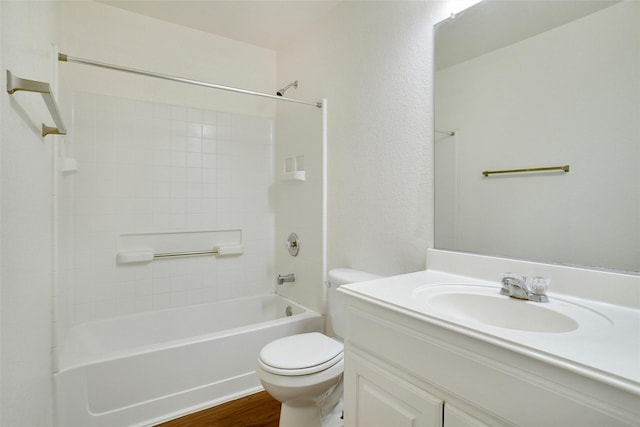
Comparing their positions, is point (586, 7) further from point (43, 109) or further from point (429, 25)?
point (43, 109)

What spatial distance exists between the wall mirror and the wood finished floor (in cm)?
127

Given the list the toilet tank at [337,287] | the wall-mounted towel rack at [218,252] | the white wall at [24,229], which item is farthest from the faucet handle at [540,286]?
the wall-mounted towel rack at [218,252]

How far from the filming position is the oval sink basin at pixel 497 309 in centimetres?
85

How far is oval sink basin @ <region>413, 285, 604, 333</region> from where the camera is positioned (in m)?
0.85

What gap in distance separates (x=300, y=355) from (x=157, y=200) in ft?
5.17

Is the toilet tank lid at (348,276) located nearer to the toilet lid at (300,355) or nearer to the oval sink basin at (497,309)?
the toilet lid at (300,355)

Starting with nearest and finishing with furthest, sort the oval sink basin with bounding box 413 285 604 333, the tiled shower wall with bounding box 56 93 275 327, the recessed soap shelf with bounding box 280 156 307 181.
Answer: the oval sink basin with bounding box 413 285 604 333 → the tiled shower wall with bounding box 56 93 275 327 → the recessed soap shelf with bounding box 280 156 307 181

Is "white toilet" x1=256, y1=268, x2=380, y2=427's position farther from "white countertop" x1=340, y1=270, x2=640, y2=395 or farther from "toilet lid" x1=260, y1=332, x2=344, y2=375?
"white countertop" x1=340, y1=270, x2=640, y2=395

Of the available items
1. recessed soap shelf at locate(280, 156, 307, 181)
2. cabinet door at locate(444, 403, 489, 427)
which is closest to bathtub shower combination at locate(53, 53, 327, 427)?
recessed soap shelf at locate(280, 156, 307, 181)

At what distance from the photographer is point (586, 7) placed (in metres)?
0.98

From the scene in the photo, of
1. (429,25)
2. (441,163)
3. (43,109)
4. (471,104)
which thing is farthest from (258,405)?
(429,25)

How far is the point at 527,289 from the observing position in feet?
3.16

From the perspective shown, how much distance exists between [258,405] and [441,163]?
162 centimetres

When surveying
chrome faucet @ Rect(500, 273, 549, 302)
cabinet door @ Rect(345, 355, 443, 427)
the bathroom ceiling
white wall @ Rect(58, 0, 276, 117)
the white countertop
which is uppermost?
the bathroom ceiling
